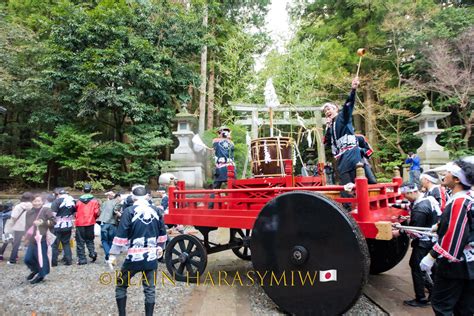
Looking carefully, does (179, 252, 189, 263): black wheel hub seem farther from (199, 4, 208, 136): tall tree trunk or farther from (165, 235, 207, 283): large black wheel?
(199, 4, 208, 136): tall tree trunk

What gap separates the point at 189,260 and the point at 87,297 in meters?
1.59

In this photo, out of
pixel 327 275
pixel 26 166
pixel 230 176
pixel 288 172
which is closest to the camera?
pixel 327 275

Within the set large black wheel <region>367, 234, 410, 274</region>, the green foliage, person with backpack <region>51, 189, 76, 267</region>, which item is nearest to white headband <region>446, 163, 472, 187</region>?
large black wheel <region>367, 234, 410, 274</region>

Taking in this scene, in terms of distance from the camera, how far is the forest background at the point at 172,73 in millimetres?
12414

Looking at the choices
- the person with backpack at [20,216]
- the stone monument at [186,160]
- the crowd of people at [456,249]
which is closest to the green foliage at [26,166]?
the stone monument at [186,160]

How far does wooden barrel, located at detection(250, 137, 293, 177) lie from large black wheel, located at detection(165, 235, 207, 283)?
5.47 feet

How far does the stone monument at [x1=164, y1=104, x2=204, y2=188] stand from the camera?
12440 mm

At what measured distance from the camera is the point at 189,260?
4.98 meters

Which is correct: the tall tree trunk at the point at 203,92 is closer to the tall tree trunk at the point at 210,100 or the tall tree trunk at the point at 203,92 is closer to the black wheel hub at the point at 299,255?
the tall tree trunk at the point at 210,100

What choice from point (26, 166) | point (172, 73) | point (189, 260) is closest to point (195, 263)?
point (189, 260)

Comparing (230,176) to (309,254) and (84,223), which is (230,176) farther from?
(84,223)

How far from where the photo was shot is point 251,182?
17.3 feet

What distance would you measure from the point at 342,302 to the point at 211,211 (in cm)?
229

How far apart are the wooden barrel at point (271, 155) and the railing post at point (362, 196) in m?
2.15
